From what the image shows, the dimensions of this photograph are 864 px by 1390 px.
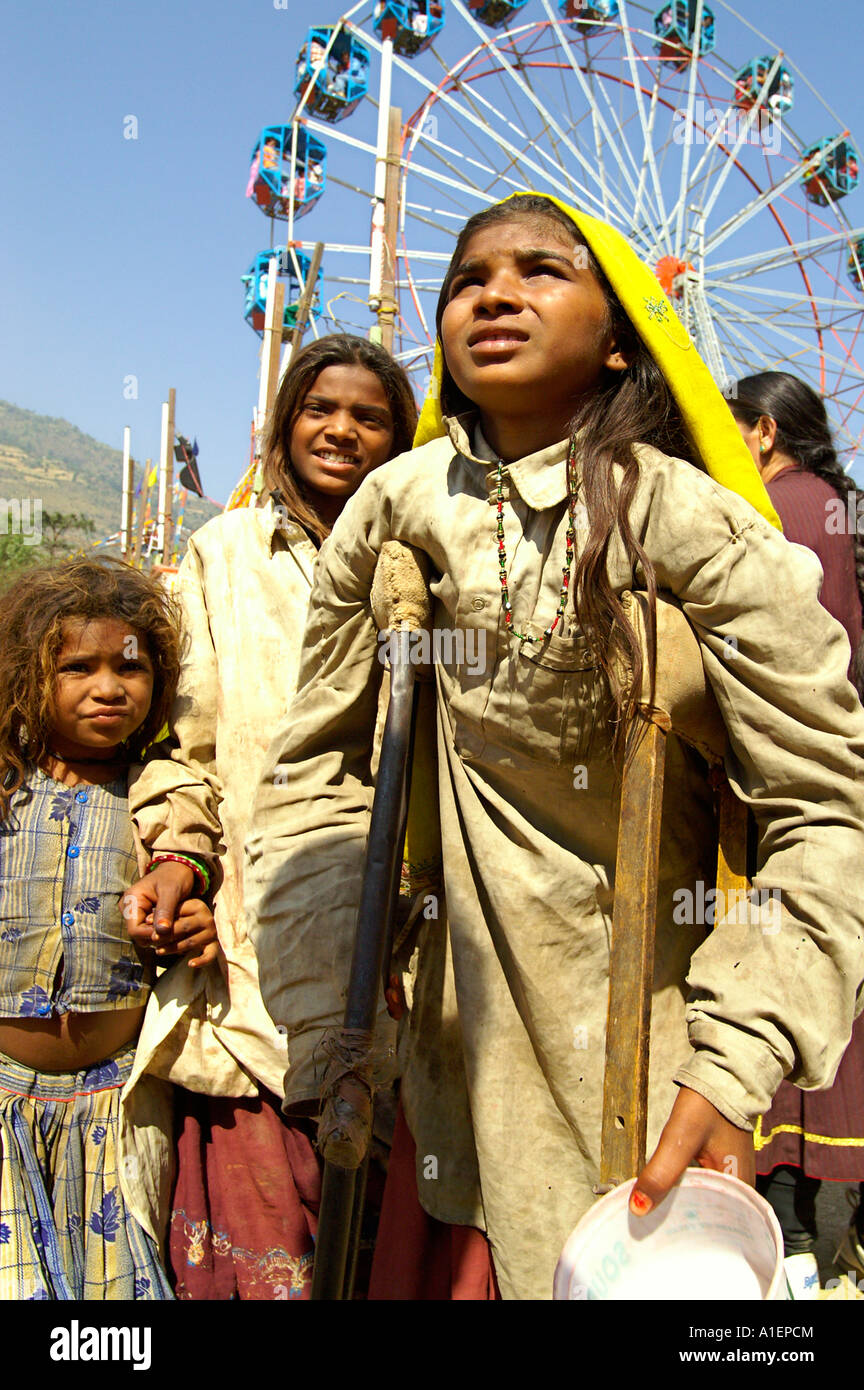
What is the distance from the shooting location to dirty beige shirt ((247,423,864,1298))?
3.84ft

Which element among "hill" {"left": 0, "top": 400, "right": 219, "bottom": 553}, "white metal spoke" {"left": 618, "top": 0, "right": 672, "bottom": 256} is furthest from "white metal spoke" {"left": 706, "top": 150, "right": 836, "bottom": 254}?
"hill" {"left": 0, "top": 400, "right": 219, "bottom": 553}

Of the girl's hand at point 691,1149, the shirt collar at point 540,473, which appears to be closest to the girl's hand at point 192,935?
the shirt collar at point 540,473

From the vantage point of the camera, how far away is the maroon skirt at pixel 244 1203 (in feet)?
6.93

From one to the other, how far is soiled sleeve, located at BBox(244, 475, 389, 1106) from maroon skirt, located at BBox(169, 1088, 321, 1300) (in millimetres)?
747

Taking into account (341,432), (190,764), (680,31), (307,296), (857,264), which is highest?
(680,31)

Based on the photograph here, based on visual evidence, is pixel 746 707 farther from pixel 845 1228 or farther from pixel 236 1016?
pixel 845 1228

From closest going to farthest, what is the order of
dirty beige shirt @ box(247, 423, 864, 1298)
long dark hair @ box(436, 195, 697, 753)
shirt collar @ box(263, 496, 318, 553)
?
dirty beige shirt @ box(247, 423, 864, 1298) → long dark hair @ box(436, 195, 697, 753) → shirt collar @ box(263, 496, 318, 553)

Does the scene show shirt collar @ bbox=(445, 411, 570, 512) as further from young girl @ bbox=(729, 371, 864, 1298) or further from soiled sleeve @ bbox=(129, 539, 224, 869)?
soiled sleeve @ bbox=(129, 539, 224, 869)

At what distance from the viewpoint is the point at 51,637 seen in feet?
7.38

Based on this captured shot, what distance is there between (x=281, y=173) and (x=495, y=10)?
394 centimetres

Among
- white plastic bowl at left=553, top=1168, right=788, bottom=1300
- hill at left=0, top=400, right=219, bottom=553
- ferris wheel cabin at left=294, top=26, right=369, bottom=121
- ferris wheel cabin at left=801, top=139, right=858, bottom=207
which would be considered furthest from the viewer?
hill at left=0, top=400, right=219, bottom=553

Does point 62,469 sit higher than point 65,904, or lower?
higher

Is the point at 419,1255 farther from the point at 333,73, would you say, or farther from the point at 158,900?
the point at 333,73

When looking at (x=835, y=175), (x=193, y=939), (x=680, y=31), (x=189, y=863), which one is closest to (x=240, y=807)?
(x=189, y=863)
